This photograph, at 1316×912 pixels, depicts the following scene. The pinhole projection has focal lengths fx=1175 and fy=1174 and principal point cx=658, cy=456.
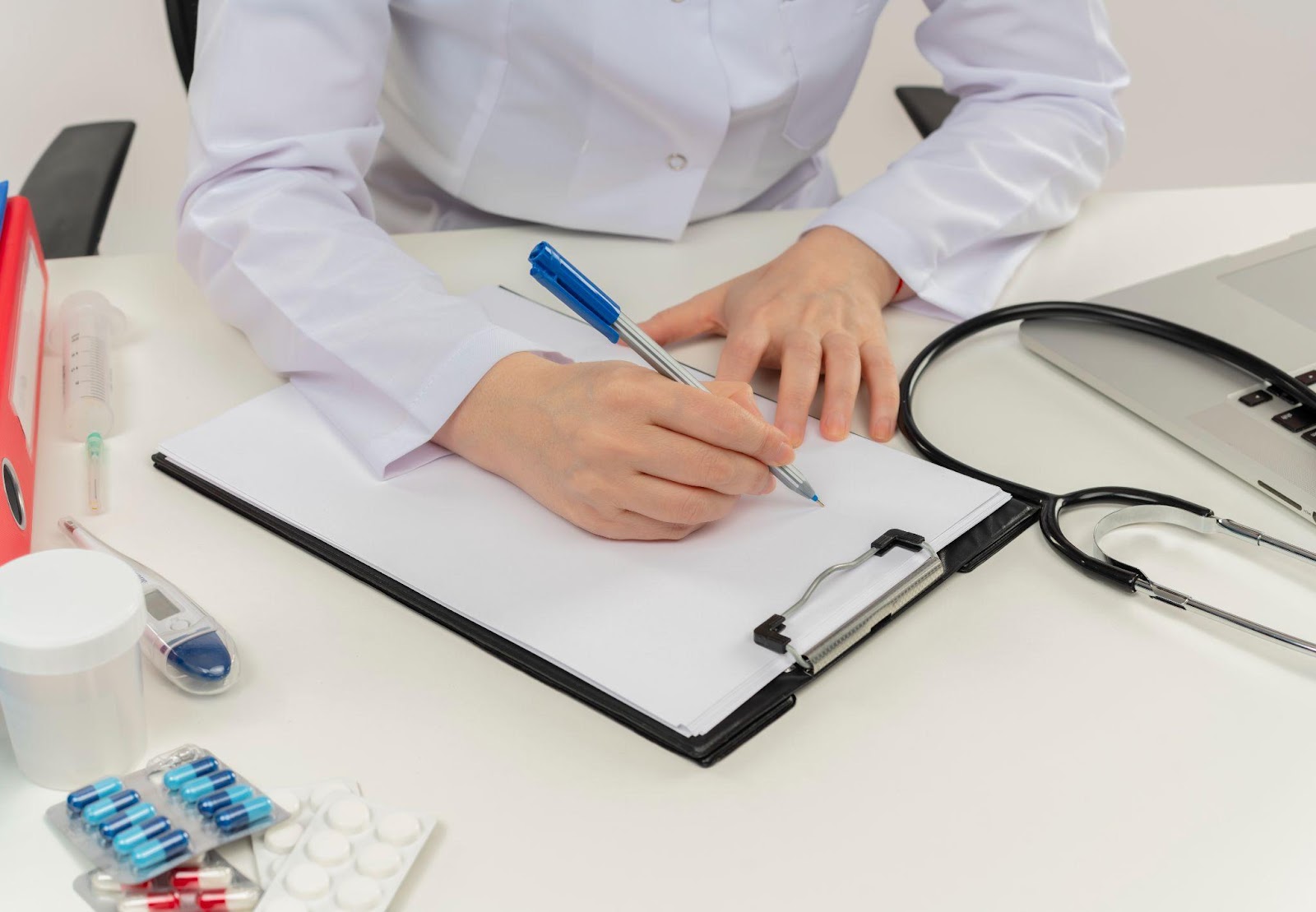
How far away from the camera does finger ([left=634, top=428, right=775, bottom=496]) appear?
63cm

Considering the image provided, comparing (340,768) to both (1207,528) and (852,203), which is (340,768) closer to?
(1207,528)

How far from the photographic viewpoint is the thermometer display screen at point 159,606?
1.92 feet

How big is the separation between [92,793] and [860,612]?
36cm

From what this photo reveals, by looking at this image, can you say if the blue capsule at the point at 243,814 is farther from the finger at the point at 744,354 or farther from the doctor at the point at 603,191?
the finger at the point at 744,354

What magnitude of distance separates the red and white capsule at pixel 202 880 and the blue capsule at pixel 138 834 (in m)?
0.02

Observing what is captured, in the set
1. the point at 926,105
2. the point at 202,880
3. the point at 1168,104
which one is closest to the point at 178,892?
the point at 202,880

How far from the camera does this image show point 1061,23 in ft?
3.43

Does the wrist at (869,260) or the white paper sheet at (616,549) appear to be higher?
the wrist at (869,260)

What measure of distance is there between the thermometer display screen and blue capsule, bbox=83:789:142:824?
12cm

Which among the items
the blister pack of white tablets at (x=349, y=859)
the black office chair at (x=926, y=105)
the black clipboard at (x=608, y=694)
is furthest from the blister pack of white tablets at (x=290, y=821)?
the black office chair at (x=926, y=105)

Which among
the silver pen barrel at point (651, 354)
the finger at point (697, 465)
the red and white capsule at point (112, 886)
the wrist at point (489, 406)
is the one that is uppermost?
the silver pen barrel at point (651, 354)

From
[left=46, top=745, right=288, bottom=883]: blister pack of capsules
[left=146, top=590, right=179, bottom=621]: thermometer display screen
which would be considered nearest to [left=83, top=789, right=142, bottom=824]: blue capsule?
[left=46, top=745, right=288, bottom=883]: blister pack of capsules

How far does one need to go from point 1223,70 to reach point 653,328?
76.0 inches

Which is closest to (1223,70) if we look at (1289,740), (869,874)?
(1289,740)
